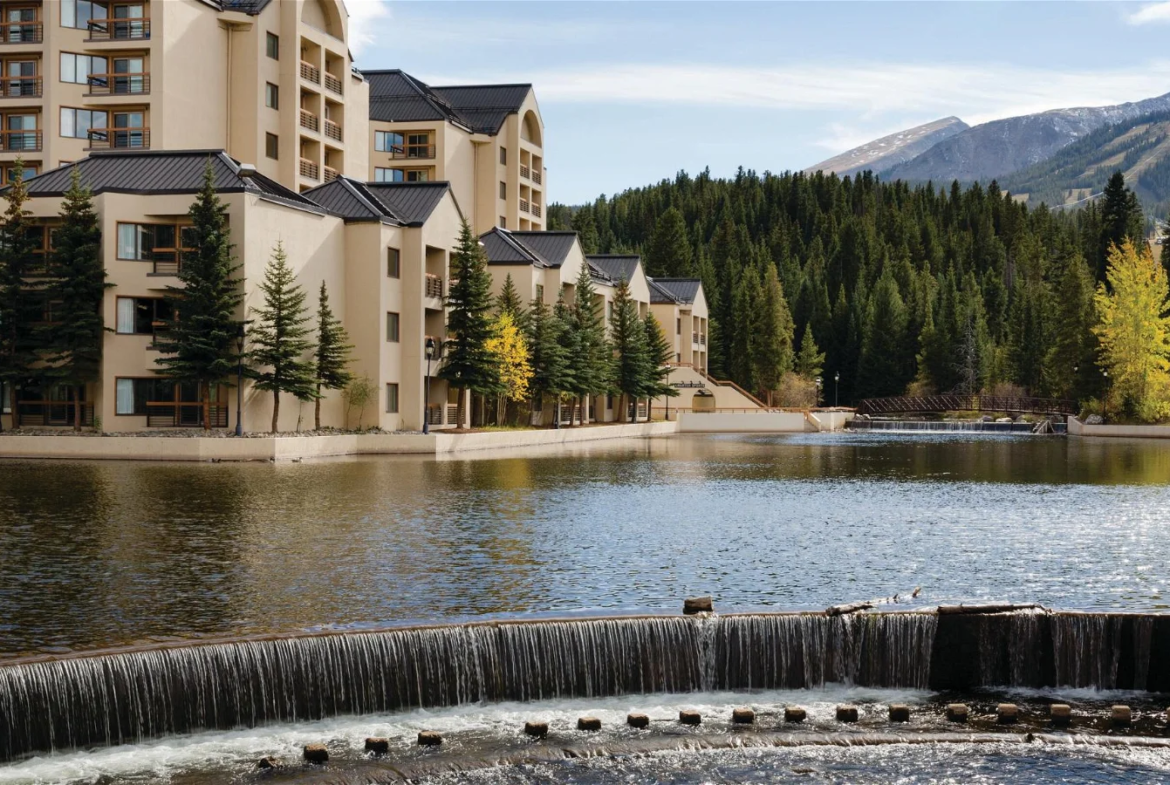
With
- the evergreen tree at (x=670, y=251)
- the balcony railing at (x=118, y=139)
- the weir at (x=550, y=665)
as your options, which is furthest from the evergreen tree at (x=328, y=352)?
the evergreen tree at (x=670, y=251)

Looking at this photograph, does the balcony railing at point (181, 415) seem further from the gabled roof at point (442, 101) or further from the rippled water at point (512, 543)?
the gabled roof at point (442, 101)

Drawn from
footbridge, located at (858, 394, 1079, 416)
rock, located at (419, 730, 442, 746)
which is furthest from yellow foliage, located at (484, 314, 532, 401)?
footbridge, located at (858, 394, 1079, 416)

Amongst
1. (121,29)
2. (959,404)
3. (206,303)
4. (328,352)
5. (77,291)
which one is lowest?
(959,404)

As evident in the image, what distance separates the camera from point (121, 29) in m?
62.7

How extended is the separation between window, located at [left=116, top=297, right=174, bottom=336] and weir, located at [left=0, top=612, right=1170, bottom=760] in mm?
39600

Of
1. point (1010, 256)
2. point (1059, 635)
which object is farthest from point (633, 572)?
point (1010, 256)

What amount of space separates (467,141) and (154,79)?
31171mm

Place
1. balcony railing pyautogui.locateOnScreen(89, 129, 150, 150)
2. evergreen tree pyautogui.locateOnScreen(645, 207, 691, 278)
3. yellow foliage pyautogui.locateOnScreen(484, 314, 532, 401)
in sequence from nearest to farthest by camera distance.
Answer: balcony railing pyautogui.locateOnScreen(89, 129, 150, 150) → yellow foliage pyautogui.locateOnScreen(484, 314, 532, 401) → evergreen tree pyautogui.locateOnScreen(645, 207, 691, 278)

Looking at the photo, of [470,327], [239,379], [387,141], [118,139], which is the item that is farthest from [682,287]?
[239,379]

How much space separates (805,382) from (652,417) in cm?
3008

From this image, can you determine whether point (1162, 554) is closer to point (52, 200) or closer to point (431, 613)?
point (431, 613)

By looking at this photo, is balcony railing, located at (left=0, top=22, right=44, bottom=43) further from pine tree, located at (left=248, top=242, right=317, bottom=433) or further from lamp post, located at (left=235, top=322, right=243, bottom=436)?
lamp post, located at (left=235, top=322, right=243, bottom=436)

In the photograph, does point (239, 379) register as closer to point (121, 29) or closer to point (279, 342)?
point (279, 342)

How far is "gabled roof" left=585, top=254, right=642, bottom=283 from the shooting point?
323 feet
